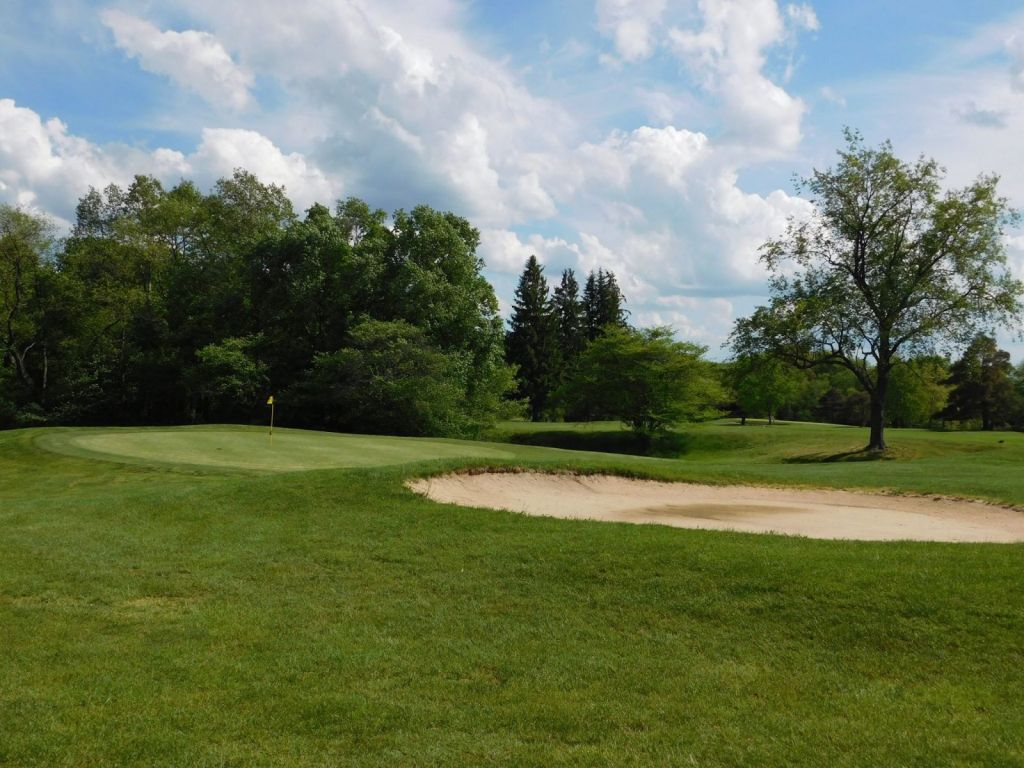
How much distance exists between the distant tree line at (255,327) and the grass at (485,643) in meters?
34.4

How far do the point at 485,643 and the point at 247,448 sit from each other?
19.2 metres

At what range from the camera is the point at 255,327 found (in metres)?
52.2

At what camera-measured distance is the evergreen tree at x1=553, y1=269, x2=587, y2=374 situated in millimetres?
86375

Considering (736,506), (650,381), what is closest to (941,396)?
(650,381)

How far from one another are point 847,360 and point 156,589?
3579cm

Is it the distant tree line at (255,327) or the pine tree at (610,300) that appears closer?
the distant tree line at (255,327)

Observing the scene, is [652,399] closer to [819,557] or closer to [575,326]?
[575,326]

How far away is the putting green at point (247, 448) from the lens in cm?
2117

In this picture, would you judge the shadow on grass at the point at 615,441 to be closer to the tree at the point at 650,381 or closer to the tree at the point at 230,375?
the tree at the point at 650,381

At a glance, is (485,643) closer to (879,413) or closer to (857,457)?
(857,457)

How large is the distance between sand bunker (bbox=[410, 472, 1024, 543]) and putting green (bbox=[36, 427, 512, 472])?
3.52 m

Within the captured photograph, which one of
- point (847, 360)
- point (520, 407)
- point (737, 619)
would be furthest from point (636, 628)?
point (520, 407)

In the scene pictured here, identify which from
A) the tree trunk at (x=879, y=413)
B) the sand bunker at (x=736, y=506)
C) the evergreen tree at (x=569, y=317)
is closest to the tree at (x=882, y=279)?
the tree trunk at (x=879, y=413)

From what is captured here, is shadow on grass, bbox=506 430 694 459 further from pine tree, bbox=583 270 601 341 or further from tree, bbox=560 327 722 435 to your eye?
pine tree, bbox=583 270 601 341
